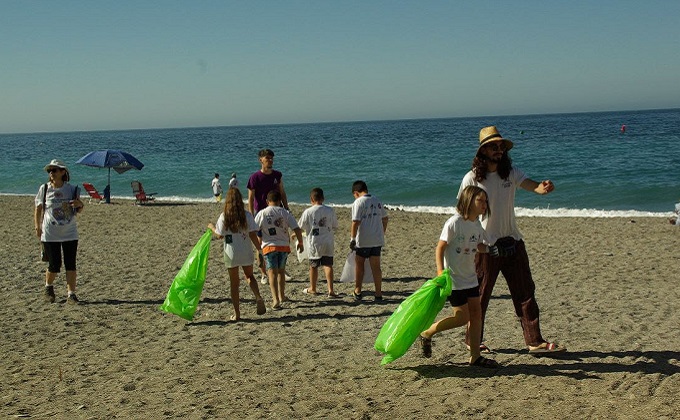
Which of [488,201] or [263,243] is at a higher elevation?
[488,201]

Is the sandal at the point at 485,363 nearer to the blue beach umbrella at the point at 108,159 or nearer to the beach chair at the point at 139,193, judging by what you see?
the blue beach umbrella at the point at 108,159

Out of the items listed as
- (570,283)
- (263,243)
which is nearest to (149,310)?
(263,243)

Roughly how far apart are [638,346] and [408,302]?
201 cm

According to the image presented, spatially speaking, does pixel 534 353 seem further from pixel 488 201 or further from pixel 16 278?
pixel 16 278

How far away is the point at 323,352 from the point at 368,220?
7.53ft

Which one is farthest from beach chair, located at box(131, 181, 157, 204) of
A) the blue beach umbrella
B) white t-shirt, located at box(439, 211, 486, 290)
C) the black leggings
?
white t-shirt, located at box(439, 211, 486, 290)

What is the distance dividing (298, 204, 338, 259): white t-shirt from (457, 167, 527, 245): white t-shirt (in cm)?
311

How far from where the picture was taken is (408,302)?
18.0ft

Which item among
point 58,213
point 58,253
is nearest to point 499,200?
point 58,213

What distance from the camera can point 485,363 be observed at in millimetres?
5484

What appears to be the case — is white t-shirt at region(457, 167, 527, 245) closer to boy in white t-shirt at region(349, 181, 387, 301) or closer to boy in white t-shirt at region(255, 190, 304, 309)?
boy in white t-shirt at region(349, 181, 387, 301)

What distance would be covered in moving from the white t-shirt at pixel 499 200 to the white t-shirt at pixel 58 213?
191 inches

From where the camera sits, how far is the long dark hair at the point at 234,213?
7270 mm

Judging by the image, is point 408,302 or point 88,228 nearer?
point 408,302
